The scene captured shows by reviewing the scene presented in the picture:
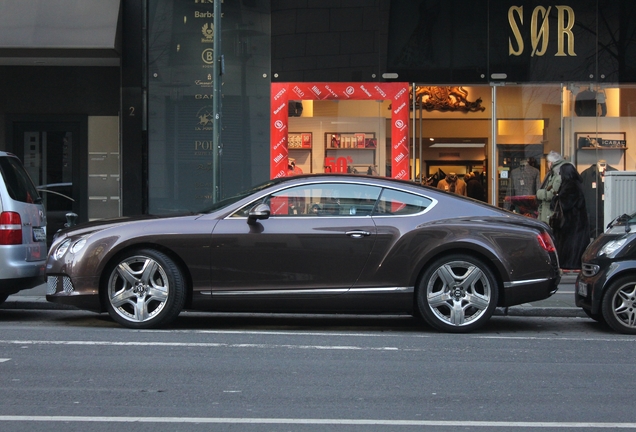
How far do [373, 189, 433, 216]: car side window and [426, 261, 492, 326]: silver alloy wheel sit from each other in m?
0.64

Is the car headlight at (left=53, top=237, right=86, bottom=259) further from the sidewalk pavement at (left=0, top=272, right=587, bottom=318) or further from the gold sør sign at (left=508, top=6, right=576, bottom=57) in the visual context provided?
the gold sør sign at (left=508, top=6, right=576, bottom=57)

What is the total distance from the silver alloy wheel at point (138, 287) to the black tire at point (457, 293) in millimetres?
2529

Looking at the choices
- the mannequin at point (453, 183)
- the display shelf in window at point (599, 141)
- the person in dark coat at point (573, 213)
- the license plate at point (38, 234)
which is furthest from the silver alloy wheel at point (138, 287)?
the display shelf in window at point (599, 141)

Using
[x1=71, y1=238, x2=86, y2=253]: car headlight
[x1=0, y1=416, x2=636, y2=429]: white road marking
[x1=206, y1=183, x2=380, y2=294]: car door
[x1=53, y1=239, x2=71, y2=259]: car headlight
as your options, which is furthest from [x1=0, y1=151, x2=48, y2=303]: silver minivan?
[x1=0, y1=416, x2=636, y2=429]: white road marking

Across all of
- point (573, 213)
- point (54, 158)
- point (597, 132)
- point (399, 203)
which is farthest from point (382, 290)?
point (54, 158)

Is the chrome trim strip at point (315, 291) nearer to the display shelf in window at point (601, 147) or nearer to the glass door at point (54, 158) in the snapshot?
the display shelf in window at point (601, 147)

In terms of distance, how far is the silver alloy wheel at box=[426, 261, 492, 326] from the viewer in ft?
26.7

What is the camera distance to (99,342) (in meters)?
7.49

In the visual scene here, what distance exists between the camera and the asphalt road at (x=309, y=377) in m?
5.03

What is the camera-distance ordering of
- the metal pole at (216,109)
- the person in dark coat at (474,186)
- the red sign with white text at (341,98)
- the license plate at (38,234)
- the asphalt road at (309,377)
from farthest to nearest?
1. the person in dark coat at (474,186)
2. the red sign with white text at (341,98)
3. the metal pole at (216,109)
4. the license plate at (38,234)
5. the asphalt road at (309,377)

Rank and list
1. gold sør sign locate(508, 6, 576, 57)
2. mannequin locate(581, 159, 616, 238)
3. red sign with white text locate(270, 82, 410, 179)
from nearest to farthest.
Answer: red sign with white text locate(270, 82, 410, 179), gold sør sign locate(508, 6, 576, 57), mannequin locate(581, 159, 616, 238)

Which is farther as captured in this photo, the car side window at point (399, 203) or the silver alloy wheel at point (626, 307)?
the silver alloy wheel at point (626, 307)

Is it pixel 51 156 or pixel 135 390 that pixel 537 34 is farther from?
pixel 135 390

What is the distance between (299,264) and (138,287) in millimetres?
1579
